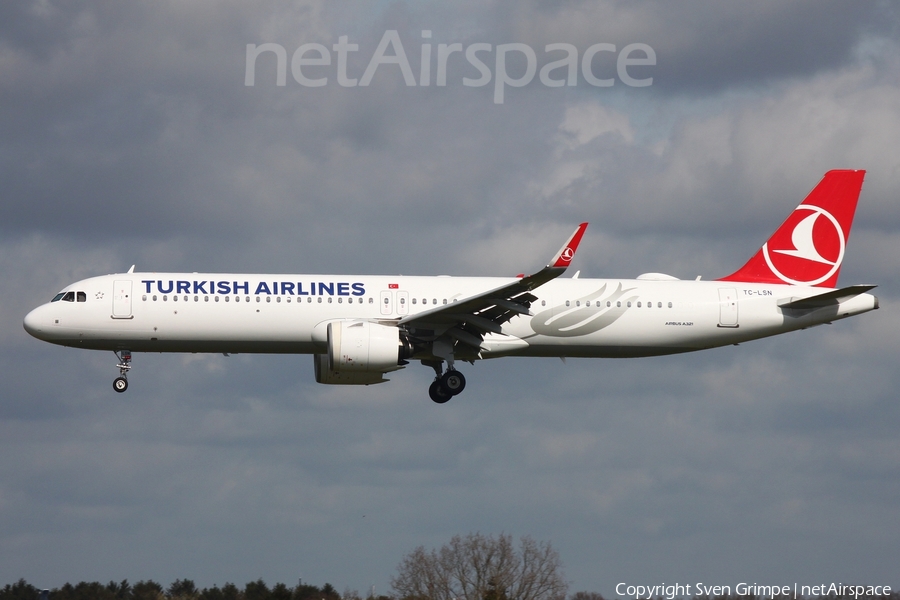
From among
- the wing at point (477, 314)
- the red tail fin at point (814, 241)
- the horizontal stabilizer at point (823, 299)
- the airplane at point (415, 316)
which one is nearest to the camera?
the wing at point (477, 314)

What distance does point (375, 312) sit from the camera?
44281 mm

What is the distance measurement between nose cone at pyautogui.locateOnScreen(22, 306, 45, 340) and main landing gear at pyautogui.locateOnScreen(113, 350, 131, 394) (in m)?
2.76

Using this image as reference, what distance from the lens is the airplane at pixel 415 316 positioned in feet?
142

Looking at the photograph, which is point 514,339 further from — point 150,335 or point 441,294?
point 150,335

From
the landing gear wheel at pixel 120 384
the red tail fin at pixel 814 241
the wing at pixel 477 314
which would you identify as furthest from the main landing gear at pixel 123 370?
the red tail fin at pixel 814 241

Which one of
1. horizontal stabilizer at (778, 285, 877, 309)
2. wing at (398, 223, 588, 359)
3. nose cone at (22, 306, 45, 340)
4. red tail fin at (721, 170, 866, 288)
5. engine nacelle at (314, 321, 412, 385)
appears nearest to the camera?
wing at (398, 223, 588, 359)

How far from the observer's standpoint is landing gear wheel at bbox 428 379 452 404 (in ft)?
148

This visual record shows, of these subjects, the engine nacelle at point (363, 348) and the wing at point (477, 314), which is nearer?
the wing at point (477, 314)

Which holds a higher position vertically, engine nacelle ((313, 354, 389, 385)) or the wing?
the wing

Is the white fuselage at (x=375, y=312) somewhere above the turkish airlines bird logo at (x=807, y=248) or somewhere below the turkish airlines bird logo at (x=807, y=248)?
A: below

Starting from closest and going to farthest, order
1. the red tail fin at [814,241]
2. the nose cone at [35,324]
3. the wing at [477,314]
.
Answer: the wing at [477,314]
the nose cone at [35,324]
the red tail fin at [814,241]

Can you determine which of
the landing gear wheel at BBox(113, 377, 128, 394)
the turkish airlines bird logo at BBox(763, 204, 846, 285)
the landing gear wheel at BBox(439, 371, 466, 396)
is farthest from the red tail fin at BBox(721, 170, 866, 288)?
the landing gear wheel at BBox(113, 377, 128, 394)

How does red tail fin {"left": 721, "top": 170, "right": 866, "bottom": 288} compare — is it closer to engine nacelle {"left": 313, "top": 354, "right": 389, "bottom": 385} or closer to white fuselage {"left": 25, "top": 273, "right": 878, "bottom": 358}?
white fuselage {"left": 25, "top": 273, "right": 878, "bottom": 358}

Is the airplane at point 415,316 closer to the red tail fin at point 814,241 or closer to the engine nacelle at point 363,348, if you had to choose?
the engine nacelle at point 363,348
